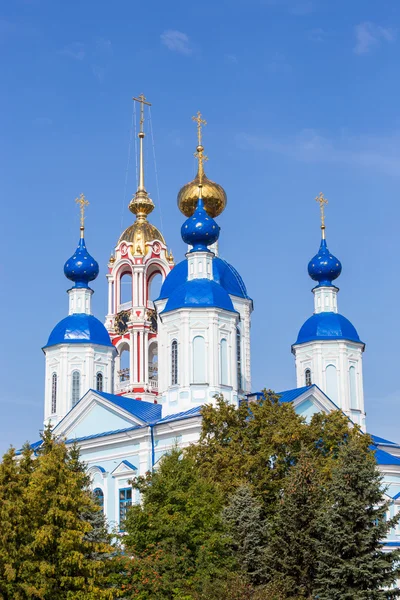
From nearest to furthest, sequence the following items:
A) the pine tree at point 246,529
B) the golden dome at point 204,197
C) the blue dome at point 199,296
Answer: the pine tree at point 246,529 → the blue dome at point 199,296 → the golden dome at point 204,197

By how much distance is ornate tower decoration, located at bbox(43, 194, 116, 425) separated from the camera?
1455 inches

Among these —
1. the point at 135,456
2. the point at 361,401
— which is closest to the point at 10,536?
the point at 135,456

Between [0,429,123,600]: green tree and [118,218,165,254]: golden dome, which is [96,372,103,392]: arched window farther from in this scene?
[0,429,123,600]: green tree

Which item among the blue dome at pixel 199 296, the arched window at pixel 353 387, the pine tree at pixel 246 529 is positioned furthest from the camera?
the arched window at pixel 353 387

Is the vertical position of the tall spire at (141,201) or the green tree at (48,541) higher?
the tall spire at (141,201)

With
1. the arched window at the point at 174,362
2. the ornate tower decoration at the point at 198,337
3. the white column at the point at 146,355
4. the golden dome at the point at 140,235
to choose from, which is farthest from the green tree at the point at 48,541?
the golden dome at the point at 140,235

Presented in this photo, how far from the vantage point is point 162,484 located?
22438 mm

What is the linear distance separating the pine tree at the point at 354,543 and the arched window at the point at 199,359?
10.4 metres

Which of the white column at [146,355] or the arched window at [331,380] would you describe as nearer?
the arched window at [331,380]

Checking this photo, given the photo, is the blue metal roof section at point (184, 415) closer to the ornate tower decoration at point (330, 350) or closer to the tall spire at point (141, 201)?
the ornate tower decoration at point (330, 350)

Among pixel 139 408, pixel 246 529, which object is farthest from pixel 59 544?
pixel 139 408

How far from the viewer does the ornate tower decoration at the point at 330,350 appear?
3678 cm

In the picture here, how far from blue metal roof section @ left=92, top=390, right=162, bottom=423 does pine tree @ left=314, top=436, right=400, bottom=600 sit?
1131 cm

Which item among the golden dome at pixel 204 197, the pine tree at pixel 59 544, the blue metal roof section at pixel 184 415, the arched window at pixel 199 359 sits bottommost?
the pine tree at pixel 59 544
